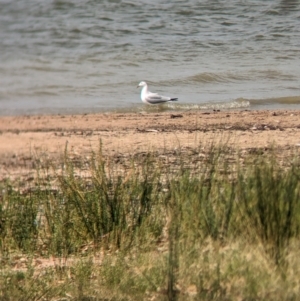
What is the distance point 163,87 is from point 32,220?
8.62 metres

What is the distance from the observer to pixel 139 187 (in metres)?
4.92

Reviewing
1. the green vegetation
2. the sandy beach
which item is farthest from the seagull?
the green vegetation

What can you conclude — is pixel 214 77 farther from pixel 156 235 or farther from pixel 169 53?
pixel 156 235

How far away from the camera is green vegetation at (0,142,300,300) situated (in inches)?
157

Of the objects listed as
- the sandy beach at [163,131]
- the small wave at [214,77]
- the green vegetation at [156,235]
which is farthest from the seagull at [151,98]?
the green vegetation at [156,235]

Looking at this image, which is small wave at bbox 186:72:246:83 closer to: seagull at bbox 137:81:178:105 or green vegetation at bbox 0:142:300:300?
seagull at bbox 137:81:178:105

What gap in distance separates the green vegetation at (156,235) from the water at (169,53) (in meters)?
3.02

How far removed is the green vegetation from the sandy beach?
0.38 metres

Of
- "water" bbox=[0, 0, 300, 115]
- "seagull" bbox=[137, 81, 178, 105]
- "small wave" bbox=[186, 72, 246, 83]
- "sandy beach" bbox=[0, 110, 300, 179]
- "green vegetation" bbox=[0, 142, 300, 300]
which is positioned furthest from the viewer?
"small wave" bbox=[186, 72, 246, 83]

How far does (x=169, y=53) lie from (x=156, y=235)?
10.2 meters

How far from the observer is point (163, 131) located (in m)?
9.57

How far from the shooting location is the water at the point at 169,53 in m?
11.2

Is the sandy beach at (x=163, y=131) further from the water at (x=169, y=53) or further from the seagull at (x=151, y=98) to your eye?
the water at (x=169, y=53)

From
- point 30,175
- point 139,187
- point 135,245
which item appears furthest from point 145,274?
point 30,175
